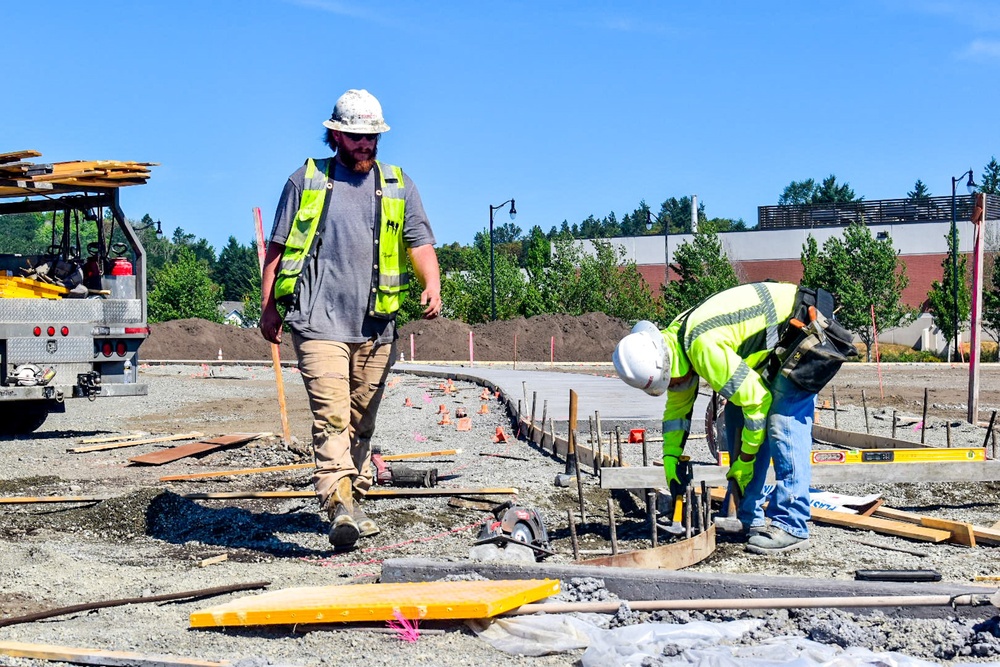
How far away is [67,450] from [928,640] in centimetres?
896

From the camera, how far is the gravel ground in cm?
410

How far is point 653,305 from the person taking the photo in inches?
1972

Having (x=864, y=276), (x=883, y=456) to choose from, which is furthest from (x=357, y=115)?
(x=864, y=276)

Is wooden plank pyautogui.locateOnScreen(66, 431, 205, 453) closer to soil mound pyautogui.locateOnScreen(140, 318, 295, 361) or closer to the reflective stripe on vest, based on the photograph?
the reflective stripe on vest

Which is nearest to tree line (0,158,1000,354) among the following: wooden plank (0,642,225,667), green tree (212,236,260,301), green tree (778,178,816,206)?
wooden plank (0,642,225,667)

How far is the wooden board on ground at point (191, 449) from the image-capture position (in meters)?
9.84

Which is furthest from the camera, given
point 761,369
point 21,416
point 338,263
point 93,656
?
point 21,416

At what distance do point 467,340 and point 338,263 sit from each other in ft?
124

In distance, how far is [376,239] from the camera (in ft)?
20.2

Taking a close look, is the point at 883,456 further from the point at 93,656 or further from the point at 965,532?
the point at 93,656

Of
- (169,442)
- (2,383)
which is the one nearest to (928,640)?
(169,442)

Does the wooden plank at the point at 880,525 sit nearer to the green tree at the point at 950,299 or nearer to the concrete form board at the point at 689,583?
the concrete form board at the point at 689,583

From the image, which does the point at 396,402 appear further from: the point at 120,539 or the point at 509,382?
the point at 120,539

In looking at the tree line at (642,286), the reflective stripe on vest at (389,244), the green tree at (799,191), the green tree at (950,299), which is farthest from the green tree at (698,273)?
the green tree at (799,191)
